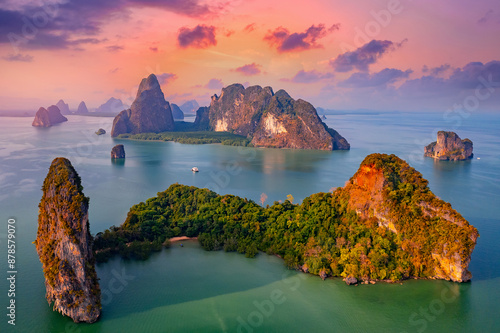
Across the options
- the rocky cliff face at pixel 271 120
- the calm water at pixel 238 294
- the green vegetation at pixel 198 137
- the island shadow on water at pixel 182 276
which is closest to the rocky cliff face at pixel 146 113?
the green vegetation at pixel 198 137

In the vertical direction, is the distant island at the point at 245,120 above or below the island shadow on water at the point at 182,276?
above

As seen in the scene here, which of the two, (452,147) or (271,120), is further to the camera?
(271,120)

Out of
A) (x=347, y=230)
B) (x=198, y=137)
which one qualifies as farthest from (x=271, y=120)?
(x=347, y=230)

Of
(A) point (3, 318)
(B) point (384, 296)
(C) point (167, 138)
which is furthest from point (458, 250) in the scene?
(C) point (167, 138)

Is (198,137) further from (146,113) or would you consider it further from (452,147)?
(452,147)

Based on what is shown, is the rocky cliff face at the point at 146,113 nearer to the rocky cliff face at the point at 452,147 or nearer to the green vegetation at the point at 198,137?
the green vegetation at the point at 198,137

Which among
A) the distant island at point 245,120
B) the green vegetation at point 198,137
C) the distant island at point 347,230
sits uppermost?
the distant island at point 245,120
